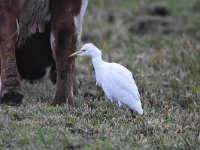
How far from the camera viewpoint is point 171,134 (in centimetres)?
580

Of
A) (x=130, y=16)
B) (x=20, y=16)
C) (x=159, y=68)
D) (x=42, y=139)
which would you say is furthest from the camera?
(x=130, y=16)

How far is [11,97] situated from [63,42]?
710 mm

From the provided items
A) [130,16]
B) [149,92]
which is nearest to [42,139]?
[149,92]

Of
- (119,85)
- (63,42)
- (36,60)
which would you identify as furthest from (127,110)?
(36,60)

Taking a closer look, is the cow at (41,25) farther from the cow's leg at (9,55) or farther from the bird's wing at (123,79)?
the bird's wing at (123,79)

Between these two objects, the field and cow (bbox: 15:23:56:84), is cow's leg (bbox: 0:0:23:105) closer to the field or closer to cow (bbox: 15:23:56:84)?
the field

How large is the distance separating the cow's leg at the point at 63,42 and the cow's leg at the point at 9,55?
41 cm

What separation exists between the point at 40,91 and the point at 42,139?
84.1 inches

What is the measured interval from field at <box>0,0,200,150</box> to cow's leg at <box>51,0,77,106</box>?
159 millimetres

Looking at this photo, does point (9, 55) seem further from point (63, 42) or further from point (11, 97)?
point (63, 42)

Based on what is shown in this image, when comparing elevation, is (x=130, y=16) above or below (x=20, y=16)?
below

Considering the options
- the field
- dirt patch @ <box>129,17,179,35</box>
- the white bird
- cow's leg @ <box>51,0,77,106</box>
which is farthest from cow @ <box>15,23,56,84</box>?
dirt patch @ <box>129,17,179,35</box>

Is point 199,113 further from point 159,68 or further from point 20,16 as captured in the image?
point 159,68

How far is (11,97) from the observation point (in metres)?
6.34
